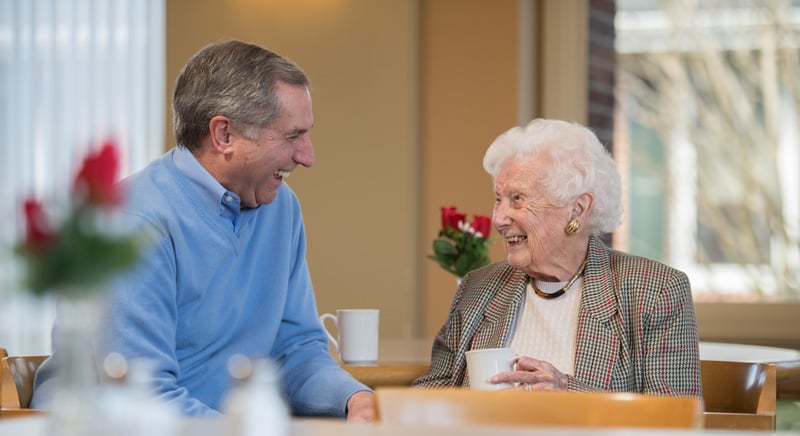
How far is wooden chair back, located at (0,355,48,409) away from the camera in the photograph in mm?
1896

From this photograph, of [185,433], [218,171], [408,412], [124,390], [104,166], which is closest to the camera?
[104,166]

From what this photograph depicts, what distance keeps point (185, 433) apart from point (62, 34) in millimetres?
4049

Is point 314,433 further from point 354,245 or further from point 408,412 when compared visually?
point 354,245

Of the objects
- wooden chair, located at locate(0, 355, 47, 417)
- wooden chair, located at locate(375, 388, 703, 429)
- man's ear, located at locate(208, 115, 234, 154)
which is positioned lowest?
wooden chair, located at locate(0, 355, 47, 417)

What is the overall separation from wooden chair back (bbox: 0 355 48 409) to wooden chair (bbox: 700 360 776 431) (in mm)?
1229

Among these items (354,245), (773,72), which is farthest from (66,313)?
(773,72)

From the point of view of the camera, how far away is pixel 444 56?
4.48 meters

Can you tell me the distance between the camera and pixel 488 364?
1945 millimetres

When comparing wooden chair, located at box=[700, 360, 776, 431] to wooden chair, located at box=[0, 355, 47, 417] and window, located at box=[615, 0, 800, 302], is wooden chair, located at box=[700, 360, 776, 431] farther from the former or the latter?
window, located at box=[615, 0, 800, 302]

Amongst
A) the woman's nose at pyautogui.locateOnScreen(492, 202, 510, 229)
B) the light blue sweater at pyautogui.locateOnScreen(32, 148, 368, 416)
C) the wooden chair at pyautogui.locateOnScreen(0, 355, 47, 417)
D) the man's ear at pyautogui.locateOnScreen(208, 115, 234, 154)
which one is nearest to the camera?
the wooden chair at pyautogui.locateOnScreen(0, 355, 47, 417)

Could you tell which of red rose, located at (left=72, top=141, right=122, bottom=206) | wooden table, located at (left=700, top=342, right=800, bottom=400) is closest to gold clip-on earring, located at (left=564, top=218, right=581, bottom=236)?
wooden table, located at (left=700, top=342, right=800, bottom=400)

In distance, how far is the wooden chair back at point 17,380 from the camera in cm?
190

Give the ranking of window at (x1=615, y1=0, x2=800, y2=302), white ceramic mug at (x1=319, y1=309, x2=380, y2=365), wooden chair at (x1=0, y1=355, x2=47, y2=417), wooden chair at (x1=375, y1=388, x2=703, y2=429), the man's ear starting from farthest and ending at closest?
1. window at (x1=615, y1=0, x2=800, y2=302)
2. white ceramic mug at (x1=319, y1=309, x2=380, y2=365)
3. the man's ear
4. wooden chair at (x1=0, y1=355, x2=47, y2=417)
5. wooden chair at (x1=375, y1=388, x2=703, y2=429)

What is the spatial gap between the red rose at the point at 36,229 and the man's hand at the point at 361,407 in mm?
1230
